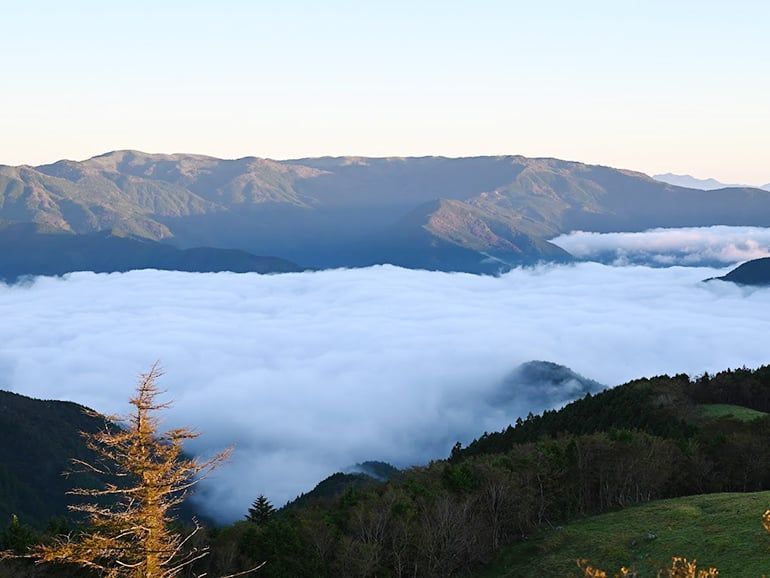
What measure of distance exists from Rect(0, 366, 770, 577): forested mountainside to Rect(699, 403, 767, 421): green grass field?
0.51 m

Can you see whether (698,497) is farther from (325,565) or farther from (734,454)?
(325,565)

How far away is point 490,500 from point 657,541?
20.9 metres

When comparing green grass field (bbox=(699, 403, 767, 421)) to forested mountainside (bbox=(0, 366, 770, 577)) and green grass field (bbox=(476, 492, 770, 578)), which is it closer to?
forested mountainside (bbox=(0, 366, 770, 577))

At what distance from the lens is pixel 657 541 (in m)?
55.8

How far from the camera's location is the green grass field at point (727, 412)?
100000 millimetres

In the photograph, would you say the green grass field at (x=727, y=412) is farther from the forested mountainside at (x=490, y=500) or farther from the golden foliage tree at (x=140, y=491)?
the golden foliage tree at (x=140, y=491)

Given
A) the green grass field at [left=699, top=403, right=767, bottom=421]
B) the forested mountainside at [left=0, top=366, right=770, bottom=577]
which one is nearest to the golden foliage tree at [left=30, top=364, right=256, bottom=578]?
the forested mountainside at [left=0, top=366, right=770, bottom=577]

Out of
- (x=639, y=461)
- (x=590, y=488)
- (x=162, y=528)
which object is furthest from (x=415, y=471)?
(x=162, y=528)

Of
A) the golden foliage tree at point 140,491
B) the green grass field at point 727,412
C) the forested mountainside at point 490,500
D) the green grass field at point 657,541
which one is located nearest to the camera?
the golden foliage tree at point 140,491

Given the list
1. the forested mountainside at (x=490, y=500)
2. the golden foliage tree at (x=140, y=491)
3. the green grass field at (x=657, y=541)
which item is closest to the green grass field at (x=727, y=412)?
the forested mountainside at (x=490, y=500)

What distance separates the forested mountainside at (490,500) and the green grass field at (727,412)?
51 cm

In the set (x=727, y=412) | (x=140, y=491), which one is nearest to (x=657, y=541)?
(x=140, y=491)

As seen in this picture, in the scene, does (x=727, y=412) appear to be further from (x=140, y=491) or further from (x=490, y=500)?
(x=140, y=491)

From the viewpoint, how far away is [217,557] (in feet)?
207
